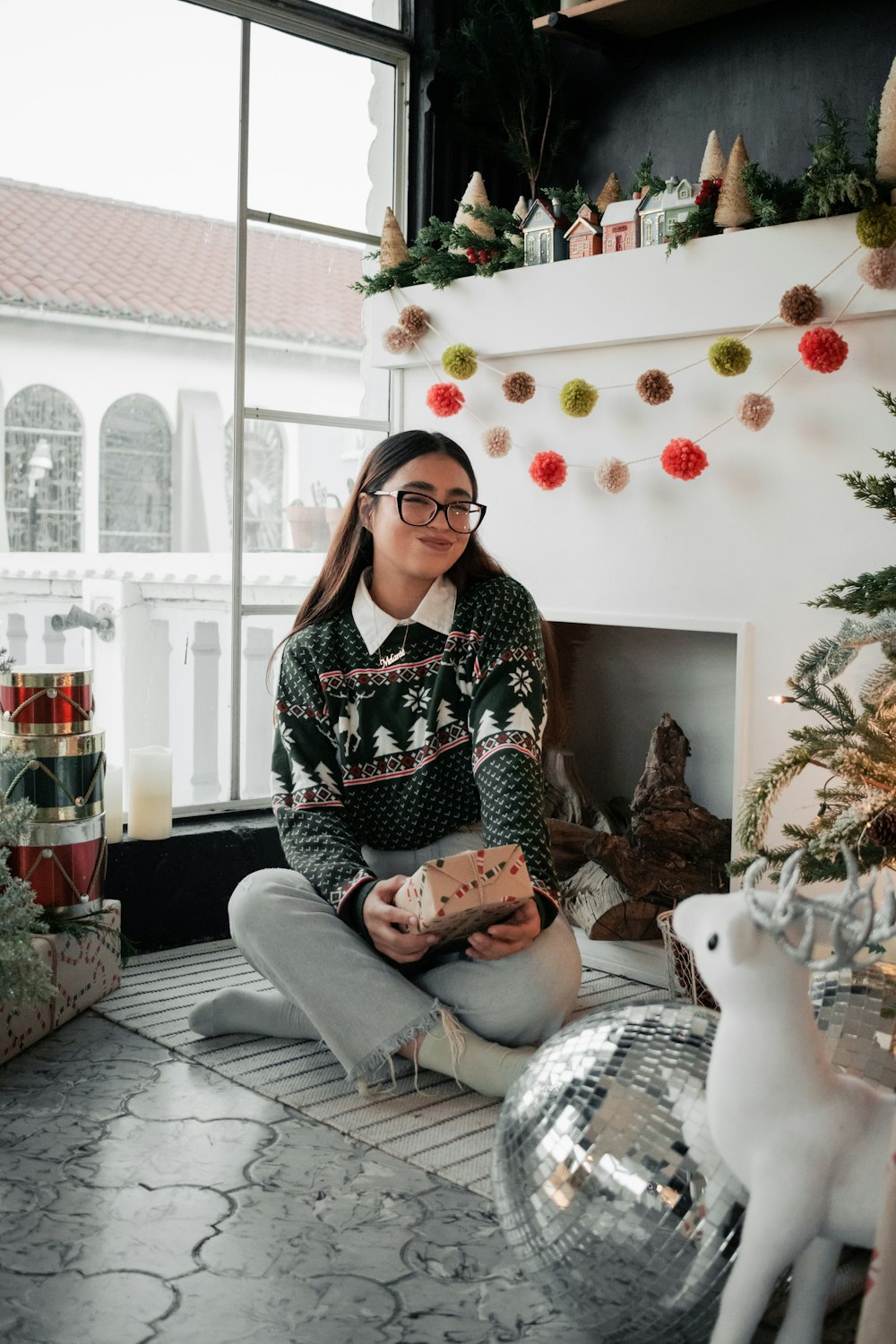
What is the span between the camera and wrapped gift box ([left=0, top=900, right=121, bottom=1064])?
2107 millimetres

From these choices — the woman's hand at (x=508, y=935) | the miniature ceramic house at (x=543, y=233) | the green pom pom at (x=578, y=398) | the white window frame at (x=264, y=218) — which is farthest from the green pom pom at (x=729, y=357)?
the woman's hand at (x=508, y=935)

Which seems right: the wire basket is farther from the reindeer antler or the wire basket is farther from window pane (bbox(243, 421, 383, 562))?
window pane (bbox(243, 421, 383, 562))

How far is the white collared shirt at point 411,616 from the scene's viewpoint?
7.47 feet

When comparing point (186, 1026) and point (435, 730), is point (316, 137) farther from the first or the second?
point (186, 1026)

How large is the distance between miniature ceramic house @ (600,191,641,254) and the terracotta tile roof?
78 centimetres

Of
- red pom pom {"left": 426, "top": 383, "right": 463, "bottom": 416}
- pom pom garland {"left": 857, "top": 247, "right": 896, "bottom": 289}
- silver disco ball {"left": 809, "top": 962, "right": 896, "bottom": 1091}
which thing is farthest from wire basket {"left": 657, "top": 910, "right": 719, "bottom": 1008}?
red pom pom {"left": 426, "top": 383, "right": 463, "bottom": 416}

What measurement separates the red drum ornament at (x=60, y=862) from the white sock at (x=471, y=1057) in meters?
0.72

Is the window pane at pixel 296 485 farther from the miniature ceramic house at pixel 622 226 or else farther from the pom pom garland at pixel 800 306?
the pom pom garland at pixel 800 306

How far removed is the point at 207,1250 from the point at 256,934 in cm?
61

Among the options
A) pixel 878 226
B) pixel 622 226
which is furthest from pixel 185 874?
pixel 878 226

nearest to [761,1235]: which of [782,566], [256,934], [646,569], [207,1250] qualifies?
[207,1250]

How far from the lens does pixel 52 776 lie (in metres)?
2.29

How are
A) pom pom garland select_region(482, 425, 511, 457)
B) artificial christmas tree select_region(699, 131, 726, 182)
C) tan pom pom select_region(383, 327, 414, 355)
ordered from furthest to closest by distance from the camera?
tan pom pom select_region(383, 327, 414, 355)
pom pom garland select_region(482, 425, 511, 457)
artificial christmas tree select_region(699, 131, 726, 182)

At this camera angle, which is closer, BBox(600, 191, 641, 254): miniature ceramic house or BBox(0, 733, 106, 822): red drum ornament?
BBox(0, 733, 106, 822): red drum ornament
